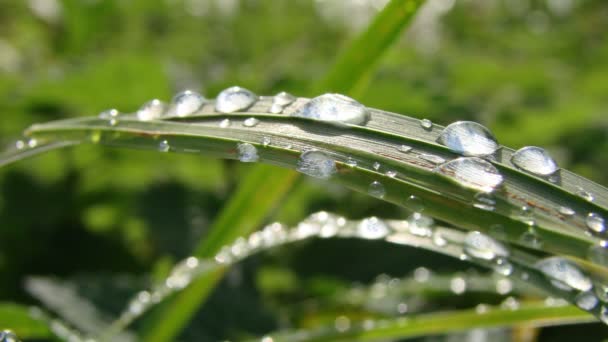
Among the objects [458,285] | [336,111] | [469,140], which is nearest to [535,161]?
[469,140]

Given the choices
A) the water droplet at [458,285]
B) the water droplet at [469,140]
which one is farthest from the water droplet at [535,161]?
the water droplet at [458,285]

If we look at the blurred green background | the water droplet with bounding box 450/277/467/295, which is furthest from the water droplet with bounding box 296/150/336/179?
the water droplet with bounding box 450/277/467/295

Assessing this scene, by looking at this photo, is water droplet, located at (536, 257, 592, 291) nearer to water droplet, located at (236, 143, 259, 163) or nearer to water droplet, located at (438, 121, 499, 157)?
water droplet, located at (438, 121, 499, 157)

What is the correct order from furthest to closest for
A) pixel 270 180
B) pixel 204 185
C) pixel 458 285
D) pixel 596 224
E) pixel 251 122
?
pixel 204 185 → pixel 458 285 → pixel 270 180 → pixel 251 122 → pixel 596 224

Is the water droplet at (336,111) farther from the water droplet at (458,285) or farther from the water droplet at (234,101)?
the water droplet at (458,285)

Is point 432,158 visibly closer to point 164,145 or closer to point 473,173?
point 473,173

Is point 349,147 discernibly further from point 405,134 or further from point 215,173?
point 215,173
